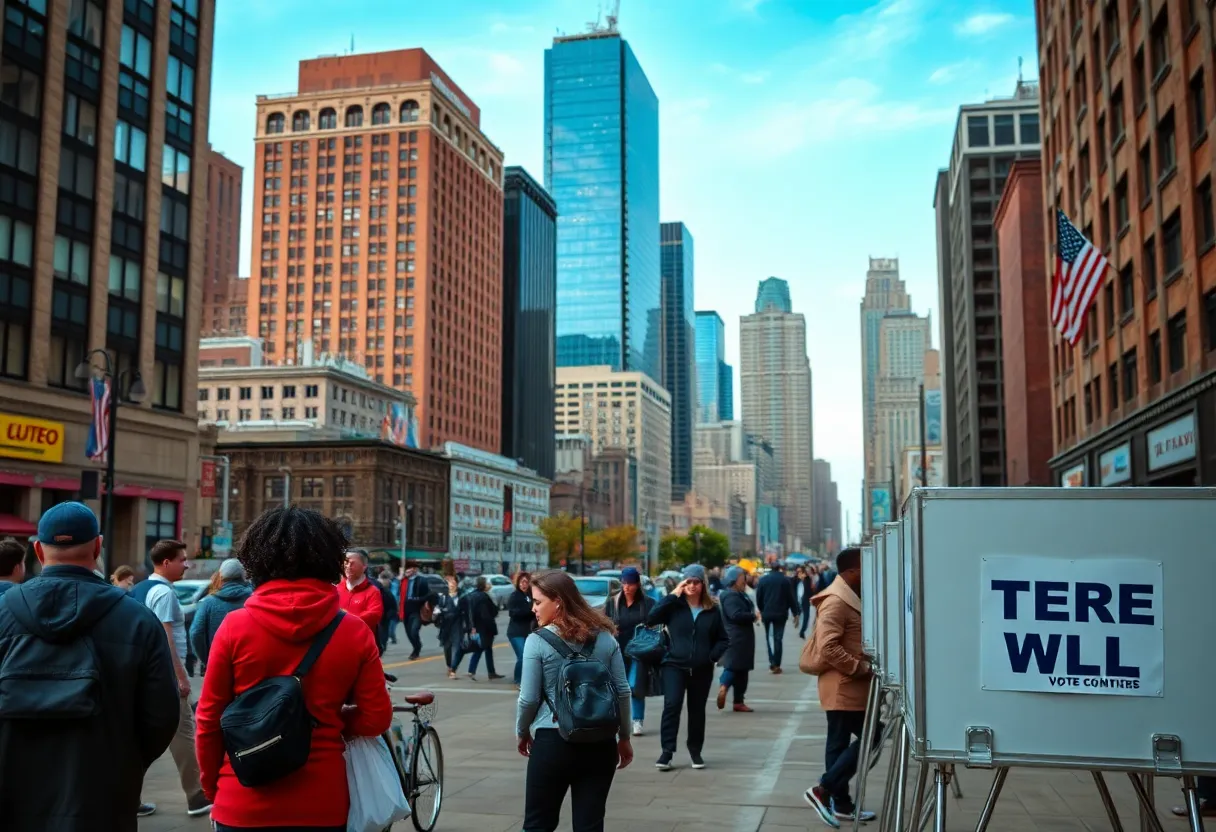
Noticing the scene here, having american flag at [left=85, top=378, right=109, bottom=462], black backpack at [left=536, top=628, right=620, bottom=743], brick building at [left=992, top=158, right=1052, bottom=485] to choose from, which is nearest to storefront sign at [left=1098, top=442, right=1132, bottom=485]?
brick building at [left=992, top=158, right=1052, bottom=485]

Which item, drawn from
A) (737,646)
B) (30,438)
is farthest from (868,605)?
(30,438)

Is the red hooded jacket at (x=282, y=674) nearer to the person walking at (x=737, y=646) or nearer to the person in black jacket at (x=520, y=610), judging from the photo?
the person walking at (x=737, y=646)

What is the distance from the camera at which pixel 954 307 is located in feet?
384

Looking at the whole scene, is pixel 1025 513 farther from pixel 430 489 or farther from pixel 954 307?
pixel 954 307

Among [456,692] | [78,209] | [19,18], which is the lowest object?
[456,692]

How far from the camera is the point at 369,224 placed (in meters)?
133

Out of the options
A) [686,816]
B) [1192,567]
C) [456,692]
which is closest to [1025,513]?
[1192,567]

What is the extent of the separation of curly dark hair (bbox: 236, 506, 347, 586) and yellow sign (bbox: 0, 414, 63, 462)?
129 feet

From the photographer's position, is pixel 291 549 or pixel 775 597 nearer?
pixel 291 549

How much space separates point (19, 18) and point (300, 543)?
144 ft

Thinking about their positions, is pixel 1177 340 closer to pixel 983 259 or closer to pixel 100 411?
pixel 100 411

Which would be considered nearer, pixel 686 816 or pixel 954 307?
pixel 686 816

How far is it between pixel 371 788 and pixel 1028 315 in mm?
71658

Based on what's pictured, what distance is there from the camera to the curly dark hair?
414cm
